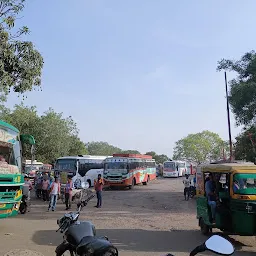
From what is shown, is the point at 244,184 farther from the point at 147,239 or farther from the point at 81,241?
the point at 81,241

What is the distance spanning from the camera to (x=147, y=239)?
9.75m

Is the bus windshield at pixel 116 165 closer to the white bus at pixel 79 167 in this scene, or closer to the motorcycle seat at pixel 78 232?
the white bus at pixel 79 167

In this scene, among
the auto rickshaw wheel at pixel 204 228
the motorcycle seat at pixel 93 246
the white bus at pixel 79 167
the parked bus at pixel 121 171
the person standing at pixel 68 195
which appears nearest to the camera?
the motorcycle seat at pixel 93 246

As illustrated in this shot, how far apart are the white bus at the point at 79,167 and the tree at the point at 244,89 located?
1132 cm

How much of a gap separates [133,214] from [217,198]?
6.01m

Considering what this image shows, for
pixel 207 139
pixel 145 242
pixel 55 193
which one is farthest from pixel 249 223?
pixel 207 139

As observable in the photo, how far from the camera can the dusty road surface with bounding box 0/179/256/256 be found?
8.61m

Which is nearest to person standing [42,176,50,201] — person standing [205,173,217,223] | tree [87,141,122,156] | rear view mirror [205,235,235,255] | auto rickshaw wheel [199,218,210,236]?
auto rickshaw wheel [199,218,210,236]

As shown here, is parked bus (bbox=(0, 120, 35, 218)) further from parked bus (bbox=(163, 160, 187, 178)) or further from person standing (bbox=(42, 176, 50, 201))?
parked bus (bbox=(163, 160, 187, 178))

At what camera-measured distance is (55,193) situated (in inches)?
609

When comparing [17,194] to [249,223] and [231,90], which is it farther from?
[231,90]

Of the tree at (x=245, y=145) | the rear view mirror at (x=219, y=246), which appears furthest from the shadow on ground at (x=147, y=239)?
the tree at (x=245, y=145)

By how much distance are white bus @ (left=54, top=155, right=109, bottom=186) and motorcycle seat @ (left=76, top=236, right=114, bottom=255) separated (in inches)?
776

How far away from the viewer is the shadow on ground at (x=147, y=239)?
8727 millimetres
